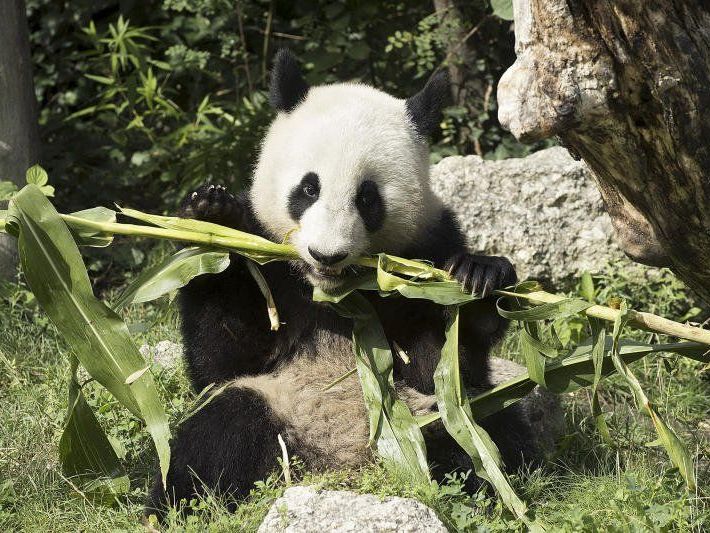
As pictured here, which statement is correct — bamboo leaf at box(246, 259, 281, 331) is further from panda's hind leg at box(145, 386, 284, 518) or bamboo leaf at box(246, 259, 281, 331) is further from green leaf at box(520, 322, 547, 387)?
green leaf at box(520, 322, 547, 387)

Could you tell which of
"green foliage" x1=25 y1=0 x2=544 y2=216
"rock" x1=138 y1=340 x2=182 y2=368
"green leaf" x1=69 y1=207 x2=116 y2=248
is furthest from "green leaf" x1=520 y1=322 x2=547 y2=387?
"green foliage" x1=25 y1=0 x2=544 y2=216

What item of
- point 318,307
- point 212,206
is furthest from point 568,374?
point 212,206

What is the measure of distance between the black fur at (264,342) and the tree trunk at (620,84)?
3.02 feet

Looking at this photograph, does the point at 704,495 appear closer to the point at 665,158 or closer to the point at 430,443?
the point at 430,443

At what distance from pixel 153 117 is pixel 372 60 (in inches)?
78.9

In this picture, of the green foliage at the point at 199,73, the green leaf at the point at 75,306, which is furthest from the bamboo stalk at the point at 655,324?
the green foliage at the point at 199,73

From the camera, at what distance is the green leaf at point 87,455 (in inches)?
160

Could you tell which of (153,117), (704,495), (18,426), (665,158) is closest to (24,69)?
(153,117)

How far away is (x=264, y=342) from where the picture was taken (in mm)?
4531

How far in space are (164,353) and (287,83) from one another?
194 centimetres

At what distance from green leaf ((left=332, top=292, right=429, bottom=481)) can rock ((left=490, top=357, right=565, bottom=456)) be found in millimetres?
959

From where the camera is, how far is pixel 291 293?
4500mm

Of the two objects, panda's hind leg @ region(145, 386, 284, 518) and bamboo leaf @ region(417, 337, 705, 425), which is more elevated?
panda's hind leg @ region(145, 386, 284, 518)

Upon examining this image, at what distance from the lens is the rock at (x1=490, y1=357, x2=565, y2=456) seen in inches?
196
